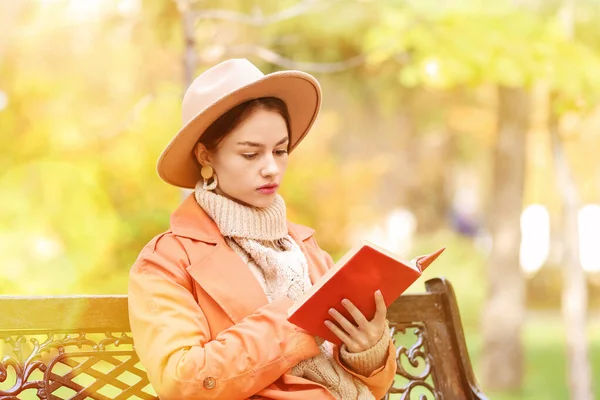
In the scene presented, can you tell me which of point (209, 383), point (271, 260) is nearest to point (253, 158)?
point (271, 260)

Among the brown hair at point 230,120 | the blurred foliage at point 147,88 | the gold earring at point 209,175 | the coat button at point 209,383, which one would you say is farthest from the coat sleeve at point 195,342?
the blurred foliage at point 147,88

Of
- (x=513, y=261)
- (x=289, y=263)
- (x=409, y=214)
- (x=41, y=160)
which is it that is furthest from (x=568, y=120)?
(x=409, y=214)

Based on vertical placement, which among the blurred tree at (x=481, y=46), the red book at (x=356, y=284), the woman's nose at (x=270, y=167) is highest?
the blurred tree at (x=481, y=46)

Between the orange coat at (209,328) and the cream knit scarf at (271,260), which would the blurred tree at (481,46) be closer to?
the cream knit scarf at (271,260)

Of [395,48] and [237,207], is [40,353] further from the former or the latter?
[395,48]

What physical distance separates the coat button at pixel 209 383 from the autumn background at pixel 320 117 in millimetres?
2539

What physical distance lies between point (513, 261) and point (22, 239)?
15.6 ft

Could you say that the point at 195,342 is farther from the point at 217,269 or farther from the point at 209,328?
the point at 217,269

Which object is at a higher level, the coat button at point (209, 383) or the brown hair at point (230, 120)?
the brown hair at point (230, 120)

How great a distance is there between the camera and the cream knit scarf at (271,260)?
2.63 meters

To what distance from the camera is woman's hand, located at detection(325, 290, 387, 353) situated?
8.05 feet

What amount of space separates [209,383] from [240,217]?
0.52 metres

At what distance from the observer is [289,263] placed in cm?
275

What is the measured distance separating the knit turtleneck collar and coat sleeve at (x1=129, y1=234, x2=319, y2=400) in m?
0.19
